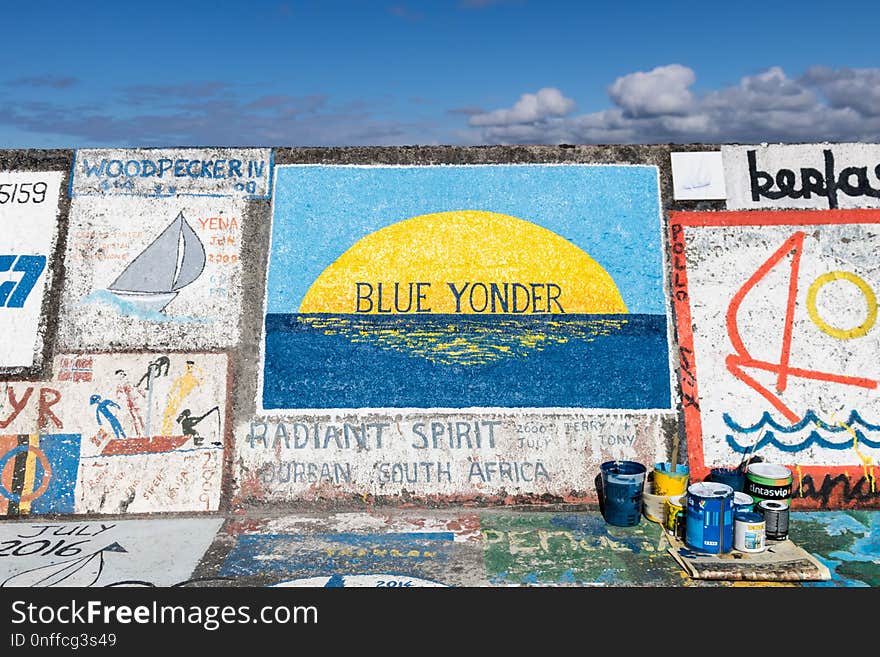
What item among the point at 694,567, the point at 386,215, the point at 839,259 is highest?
the point at 386,215

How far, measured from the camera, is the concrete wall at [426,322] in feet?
18.6

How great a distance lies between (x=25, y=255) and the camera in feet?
20.0

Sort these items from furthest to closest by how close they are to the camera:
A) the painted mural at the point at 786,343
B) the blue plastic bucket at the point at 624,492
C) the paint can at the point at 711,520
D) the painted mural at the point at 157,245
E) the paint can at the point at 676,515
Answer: the painted mural at the point at 157,245
the painted mural at the point at 786,343
the blue plastic bucket at the point at 624,492
the paint can at the point at 676,515
the paint can at the point at 711,520

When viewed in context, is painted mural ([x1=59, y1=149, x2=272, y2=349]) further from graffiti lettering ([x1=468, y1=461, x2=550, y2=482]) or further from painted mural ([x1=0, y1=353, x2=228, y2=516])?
graffiti lettering ([x1=468, y1=461, x2=550, y2=482])

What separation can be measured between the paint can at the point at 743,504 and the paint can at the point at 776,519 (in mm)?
102

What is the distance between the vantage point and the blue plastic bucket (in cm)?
515

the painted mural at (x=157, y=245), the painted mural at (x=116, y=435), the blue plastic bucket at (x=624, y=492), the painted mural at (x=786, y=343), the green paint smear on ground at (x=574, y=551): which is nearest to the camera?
the green paint smear on ground at (x=574, y=551)

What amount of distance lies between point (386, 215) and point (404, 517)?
2546 millimetres

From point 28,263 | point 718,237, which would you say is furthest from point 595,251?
point 28,263

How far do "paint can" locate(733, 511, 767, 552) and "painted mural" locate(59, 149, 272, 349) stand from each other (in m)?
4.07

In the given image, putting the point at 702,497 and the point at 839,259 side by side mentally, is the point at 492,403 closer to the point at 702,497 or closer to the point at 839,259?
the point at 702,497

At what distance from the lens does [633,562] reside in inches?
184

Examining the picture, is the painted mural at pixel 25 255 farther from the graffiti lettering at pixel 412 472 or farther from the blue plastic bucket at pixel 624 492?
the blue plastic bucket at pixel 624 492

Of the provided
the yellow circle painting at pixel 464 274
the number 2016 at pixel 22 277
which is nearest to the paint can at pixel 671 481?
the yellow circle painting at pixel 464 274
